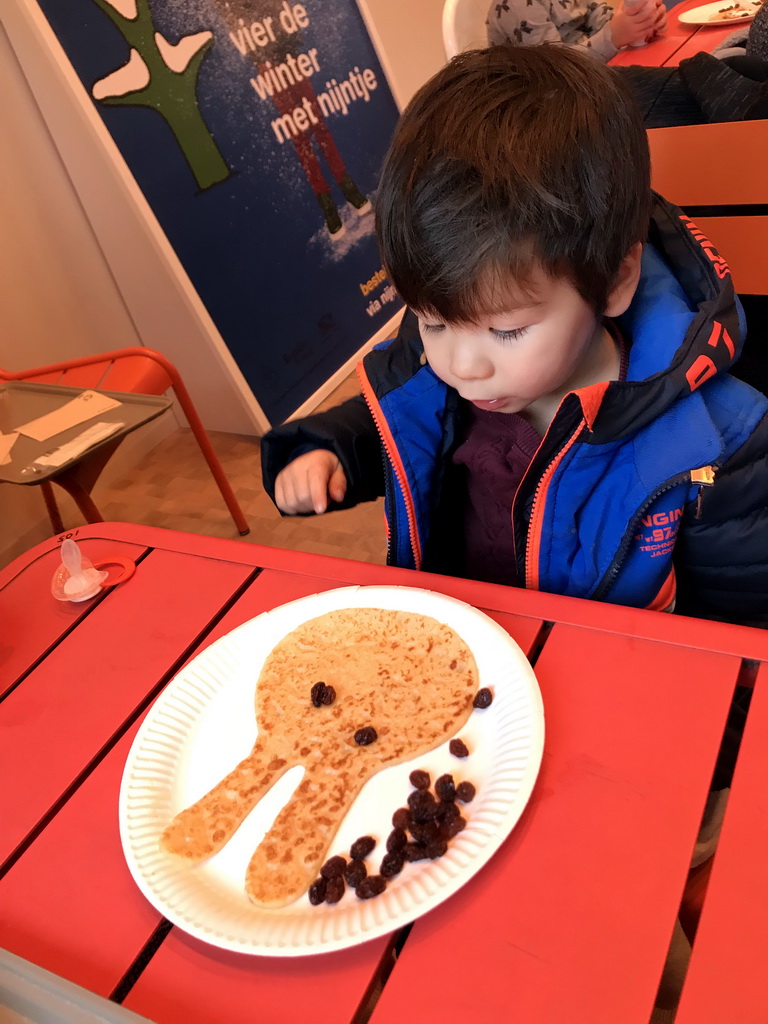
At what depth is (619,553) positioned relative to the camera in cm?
79

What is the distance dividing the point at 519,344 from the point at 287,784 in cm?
45

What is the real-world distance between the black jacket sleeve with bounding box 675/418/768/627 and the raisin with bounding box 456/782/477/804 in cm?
40

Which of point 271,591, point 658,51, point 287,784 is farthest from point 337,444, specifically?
point 658,51

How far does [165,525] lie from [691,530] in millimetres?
1757

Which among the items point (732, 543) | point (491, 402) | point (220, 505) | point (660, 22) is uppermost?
point (660, 22)

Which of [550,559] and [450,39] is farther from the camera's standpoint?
[450,39]

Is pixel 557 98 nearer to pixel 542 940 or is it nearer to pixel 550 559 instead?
pixel 550 559

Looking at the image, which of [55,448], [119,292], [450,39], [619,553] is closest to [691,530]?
[619,553]

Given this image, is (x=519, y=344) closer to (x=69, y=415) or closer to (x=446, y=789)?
(x=446, y=789)

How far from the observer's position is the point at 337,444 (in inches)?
37.6

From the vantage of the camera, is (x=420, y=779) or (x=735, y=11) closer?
(x=420, y=779)

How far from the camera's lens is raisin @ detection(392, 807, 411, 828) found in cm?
57

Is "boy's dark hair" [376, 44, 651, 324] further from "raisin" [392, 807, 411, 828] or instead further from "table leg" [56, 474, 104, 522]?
"table leg" [56, 474, 104, 522]

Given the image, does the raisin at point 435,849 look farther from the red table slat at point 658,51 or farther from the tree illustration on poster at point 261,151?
the tree illustration on poster at point 261,151
